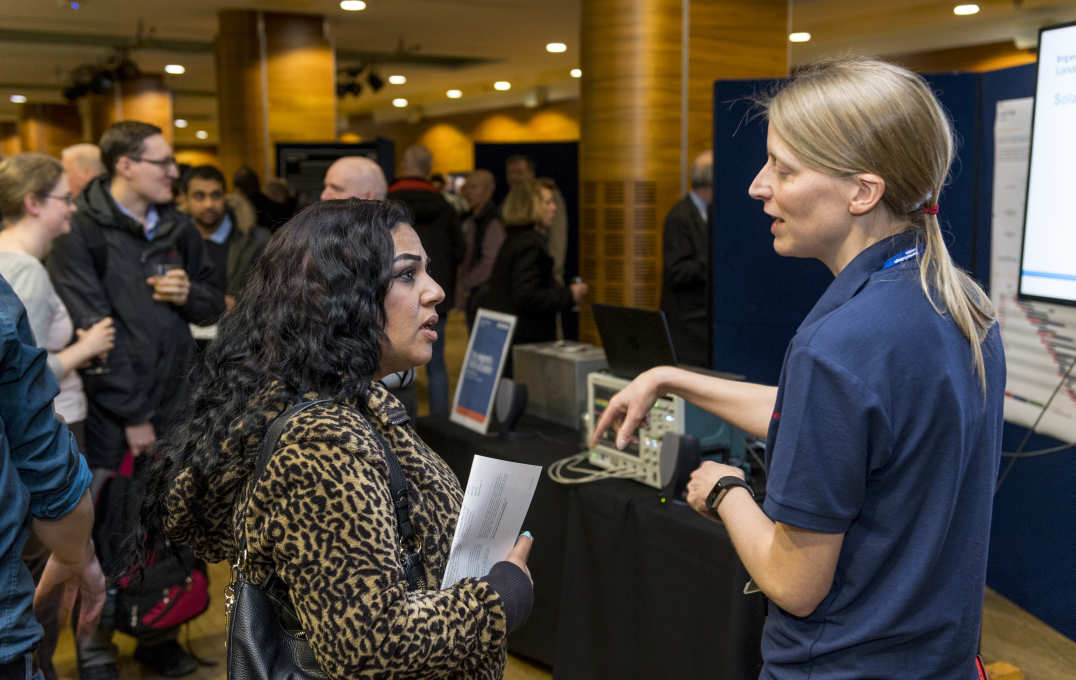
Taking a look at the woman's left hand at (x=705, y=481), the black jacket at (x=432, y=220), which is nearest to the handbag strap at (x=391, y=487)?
the woman's left hand at (x=705, y=481)

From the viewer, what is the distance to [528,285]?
4.54 meters

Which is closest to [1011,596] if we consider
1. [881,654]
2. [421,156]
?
[881,654]

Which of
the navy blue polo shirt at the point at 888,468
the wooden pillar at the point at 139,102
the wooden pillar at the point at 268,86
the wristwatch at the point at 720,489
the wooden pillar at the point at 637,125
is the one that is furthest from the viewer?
the wooden pillar at the point at 139,102

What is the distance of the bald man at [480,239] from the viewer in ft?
21.2

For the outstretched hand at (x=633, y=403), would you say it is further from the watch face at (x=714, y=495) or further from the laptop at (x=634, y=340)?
the laptop at (x=634, y=340)

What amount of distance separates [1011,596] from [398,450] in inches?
117

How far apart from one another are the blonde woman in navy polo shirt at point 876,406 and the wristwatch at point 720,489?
86 mm

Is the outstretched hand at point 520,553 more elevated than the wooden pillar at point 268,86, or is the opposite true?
the wooden pillar at point 268,86

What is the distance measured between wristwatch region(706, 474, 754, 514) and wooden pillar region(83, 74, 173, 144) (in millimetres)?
13081

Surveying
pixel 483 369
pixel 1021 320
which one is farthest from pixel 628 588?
pixel 1021 320

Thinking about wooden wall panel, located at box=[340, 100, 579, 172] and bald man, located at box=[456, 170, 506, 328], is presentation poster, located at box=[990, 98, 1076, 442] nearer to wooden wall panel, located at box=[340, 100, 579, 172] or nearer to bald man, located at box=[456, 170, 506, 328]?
bald man, located at box=[456, 170, 506, 328]

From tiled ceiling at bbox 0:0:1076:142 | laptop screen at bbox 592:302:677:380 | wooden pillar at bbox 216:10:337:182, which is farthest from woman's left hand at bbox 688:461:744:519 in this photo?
wooden pillar at bbox 216:10:337:182

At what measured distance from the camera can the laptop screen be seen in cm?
243

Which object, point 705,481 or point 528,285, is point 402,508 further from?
point 528,285
